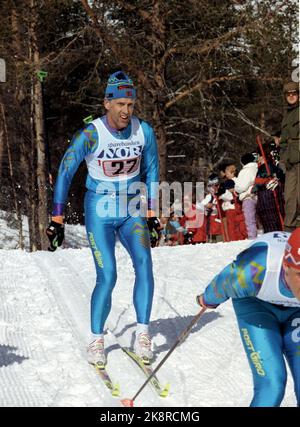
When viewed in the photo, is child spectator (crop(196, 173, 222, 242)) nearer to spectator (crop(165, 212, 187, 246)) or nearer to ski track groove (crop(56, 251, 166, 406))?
spectator (crop(165, 212, 187, 246))

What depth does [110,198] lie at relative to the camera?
585 cm

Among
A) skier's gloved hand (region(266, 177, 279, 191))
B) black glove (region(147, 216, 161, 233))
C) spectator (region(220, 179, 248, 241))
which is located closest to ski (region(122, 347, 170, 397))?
black glove (region(147, 216, 161, 233))

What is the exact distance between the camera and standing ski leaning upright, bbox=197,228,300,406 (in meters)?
3.79

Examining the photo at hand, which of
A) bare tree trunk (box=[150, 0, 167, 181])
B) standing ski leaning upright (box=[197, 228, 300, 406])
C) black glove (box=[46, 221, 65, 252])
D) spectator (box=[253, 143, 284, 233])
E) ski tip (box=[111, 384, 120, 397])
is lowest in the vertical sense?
ski tip (box=[111, 384, 120, 397])

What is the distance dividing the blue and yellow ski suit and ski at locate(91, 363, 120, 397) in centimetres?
36

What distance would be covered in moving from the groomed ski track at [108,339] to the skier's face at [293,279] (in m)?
1.50

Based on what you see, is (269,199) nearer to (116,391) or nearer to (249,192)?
(249,192)

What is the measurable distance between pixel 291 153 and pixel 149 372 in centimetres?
510

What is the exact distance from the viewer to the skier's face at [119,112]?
5691 mm

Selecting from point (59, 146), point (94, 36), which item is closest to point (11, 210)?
point (59, 146)

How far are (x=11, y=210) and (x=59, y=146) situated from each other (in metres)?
3.71

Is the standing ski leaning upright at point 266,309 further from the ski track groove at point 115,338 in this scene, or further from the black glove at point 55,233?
the black glove at point 55,233

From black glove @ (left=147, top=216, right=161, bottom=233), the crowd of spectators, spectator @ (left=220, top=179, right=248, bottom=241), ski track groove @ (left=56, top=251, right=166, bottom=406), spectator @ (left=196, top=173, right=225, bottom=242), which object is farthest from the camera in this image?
spectator @ (left=196, top=173, right=225, bottom=242)

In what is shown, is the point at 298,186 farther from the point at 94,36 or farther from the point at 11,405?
the point at 94,36
